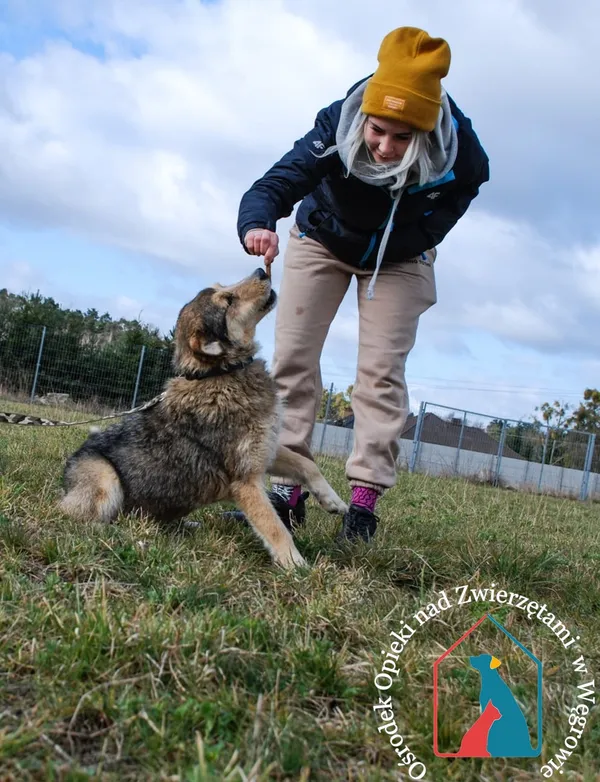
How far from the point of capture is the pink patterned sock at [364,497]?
14.1 feet

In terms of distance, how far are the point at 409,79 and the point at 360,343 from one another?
5.38ft

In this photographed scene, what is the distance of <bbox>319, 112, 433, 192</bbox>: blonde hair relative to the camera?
12.8 ft

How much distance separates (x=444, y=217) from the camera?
4.34 m

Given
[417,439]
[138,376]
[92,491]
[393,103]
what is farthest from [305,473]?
[138,376]

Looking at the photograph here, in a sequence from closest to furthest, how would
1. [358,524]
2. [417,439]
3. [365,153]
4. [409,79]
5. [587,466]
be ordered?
1. [409,79]
2. [365,153]
3. [358,524]
4. [417,439]
5. [587,466]

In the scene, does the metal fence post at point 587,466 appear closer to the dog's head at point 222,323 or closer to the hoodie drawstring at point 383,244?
the hoodie drawstring at point 383,244

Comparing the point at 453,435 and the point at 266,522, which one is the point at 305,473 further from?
the point at 453,435

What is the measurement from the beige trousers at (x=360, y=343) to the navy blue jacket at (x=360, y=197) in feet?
0.59

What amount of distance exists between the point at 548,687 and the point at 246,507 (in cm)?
202

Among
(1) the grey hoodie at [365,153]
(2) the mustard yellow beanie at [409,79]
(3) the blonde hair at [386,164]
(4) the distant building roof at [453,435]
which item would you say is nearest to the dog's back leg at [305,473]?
(1) the grey hoodie at [365,153]

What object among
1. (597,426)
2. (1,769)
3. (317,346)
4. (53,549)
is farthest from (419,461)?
(597,426)

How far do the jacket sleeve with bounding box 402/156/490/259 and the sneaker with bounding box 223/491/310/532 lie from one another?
1.80m

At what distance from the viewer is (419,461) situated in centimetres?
2067

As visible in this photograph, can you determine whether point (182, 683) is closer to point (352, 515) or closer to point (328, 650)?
point (328, 650)
